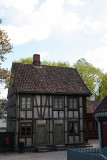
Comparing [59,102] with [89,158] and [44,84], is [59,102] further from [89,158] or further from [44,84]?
[89,158]

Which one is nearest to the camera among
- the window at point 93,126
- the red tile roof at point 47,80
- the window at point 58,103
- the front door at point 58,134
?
the front door at point 58,134

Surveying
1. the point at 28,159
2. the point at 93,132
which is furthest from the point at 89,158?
the point at 93,132

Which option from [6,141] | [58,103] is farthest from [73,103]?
[6,141]

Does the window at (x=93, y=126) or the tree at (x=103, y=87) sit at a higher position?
the tree at (x=103, y=87)

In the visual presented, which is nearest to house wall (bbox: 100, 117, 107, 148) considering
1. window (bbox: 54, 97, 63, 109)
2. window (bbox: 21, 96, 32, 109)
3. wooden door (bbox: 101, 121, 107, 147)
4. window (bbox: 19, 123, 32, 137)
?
wooden door (bbox: 101, 121, 107, 147)

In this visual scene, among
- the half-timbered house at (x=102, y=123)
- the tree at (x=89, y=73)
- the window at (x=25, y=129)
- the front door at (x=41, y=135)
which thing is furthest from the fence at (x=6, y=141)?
the tree at (x=89, y=73)

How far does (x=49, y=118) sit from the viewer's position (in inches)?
830

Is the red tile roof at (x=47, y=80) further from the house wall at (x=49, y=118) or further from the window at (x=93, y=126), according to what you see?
the window at (x=93, y=126)

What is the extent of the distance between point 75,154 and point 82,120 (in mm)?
11905

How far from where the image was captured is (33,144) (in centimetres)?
2005

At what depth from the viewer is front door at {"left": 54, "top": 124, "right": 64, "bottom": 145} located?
69.1 feet

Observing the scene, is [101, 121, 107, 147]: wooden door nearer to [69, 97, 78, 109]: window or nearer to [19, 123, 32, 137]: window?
[69, 97, 78, 109]: window

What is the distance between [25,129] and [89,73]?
2484 cm

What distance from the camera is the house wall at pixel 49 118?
66.3 feet
